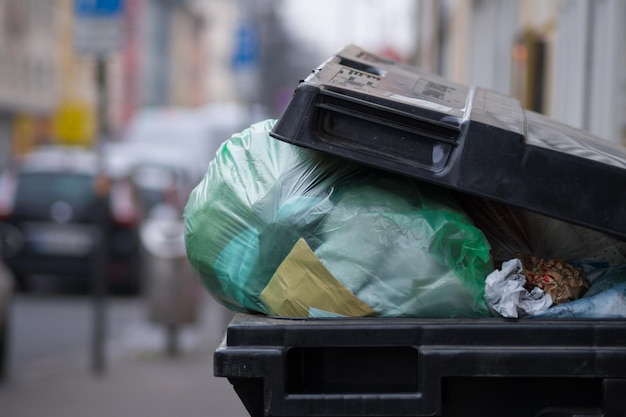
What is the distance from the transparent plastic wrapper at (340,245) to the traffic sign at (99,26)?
706 cm

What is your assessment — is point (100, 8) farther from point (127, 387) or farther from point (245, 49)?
point (245, 49)

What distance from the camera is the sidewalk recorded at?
8320 millimetres

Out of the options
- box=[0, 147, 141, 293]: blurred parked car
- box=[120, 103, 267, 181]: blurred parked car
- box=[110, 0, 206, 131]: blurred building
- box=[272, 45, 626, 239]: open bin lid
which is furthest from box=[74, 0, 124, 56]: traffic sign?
box=[110, 0, 206, 131]: blurred building

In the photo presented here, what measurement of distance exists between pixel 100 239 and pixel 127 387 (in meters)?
1.46

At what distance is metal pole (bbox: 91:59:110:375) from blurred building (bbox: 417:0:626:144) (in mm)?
3640

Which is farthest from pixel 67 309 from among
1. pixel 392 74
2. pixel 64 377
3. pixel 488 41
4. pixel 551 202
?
pixel 551 202

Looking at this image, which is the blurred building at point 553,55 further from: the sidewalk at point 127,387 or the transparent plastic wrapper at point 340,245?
the transparent plastic wrapper at point 340,245

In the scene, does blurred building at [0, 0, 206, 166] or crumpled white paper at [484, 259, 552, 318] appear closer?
crumpled white paper at [484, 259, 552, 318]

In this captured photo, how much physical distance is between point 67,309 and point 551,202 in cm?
1220

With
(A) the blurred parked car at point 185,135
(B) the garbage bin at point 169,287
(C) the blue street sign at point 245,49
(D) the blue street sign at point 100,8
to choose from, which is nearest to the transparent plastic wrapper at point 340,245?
(D) the blue street sign at point 100,8

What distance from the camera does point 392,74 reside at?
4.08 m

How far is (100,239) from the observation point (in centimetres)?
1022

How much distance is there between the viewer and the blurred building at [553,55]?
23.9ft

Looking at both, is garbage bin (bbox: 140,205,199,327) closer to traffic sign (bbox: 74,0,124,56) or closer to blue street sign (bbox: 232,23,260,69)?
traffic sign (bbox: 74,0,124,56)
